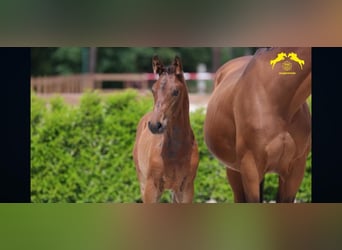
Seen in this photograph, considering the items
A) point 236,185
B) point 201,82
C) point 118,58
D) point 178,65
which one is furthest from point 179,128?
point 118,58

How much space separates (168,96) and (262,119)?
2.92 ft

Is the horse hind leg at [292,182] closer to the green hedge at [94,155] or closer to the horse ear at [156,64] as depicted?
the green hedge at [94,155]

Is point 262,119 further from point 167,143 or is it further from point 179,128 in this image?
point 167,143

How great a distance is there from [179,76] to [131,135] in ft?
2.42

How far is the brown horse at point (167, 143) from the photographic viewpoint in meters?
10.6

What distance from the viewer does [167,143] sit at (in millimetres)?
10695

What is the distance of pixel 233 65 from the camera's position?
34.7 feet

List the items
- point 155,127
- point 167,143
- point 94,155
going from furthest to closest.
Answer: point 94,155, point 167,143, point 155,127

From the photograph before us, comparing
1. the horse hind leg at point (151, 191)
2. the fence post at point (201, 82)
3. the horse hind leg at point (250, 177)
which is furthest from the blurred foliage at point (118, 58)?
the horse hind leg at point (151, 191)

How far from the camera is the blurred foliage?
10.5m

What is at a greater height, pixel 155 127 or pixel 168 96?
pixel 168 96
